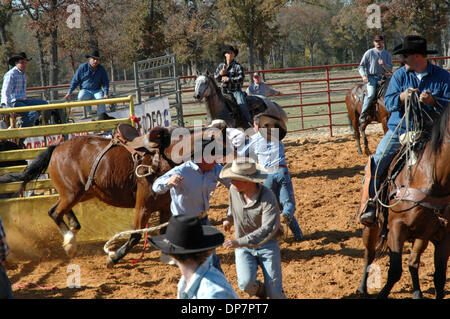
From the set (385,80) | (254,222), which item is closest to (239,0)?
(385,80)

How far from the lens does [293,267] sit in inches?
231

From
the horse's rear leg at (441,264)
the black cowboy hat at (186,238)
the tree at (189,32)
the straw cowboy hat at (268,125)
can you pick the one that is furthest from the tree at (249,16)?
the black cowboy hat at (186,238)

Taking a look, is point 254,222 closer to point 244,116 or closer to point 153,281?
Result: point 153,281

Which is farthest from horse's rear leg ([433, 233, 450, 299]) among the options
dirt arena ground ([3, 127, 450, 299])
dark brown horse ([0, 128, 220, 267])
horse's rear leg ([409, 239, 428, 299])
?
dark brown horse ([0, 128, 220, 267])

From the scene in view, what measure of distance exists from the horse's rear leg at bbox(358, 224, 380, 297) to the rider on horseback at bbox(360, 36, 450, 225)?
233 millimetres

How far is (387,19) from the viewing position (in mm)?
34625

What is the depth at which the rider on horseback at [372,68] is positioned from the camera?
11164mm

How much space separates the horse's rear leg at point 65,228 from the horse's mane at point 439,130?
14.3 ft

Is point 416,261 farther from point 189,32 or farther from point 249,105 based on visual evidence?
point 189,32

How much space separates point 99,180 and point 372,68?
7641 millimetres

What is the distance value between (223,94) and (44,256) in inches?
180

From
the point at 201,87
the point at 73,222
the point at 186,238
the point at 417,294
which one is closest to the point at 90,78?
the point at 201,87

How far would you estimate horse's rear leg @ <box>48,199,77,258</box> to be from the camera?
630cm

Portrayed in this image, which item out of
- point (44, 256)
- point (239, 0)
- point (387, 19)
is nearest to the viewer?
point (44, 256)
